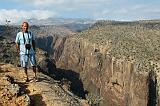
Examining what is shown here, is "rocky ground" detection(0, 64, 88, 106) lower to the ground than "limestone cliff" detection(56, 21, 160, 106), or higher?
higher

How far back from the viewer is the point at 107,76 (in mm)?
144250

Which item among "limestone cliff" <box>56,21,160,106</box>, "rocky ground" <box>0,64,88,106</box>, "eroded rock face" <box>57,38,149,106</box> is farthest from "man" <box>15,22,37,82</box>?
"eroded rock face" <box>57,38,149,106</box>

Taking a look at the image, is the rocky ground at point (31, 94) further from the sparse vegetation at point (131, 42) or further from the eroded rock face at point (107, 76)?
the sparse vegetation at point (131, 42)

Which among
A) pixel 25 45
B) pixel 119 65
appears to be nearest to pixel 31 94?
pixel 25 45

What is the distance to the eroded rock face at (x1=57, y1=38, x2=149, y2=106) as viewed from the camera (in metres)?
122

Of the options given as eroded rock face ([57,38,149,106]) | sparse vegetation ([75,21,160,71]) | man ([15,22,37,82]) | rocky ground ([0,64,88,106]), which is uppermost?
man ([15,22,37,82])

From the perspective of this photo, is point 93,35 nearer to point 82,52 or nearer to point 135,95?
point 82,52

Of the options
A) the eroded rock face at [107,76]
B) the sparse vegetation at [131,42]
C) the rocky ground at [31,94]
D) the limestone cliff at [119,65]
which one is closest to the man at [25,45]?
the rocky ground at [31,94]

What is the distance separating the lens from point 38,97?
61.2ft

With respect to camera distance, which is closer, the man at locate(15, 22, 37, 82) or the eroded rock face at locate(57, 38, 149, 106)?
the man at locate(15, 22, 37, 82)

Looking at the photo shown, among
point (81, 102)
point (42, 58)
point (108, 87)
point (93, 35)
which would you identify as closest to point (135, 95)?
point (108, 87)

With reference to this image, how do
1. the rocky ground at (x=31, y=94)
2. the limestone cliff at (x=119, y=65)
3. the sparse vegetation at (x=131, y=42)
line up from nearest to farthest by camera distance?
the rocky ground at (x=31, y=94) < the limestone cliff at (x=119, y=65) < the sparse vegetation at (x=131, y=42)

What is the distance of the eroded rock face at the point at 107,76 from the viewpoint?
402ft

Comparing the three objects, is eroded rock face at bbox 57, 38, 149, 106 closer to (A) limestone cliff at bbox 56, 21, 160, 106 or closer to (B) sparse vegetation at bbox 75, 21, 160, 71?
(A) limestone cliff at bbox 56, 21, 160, 106
